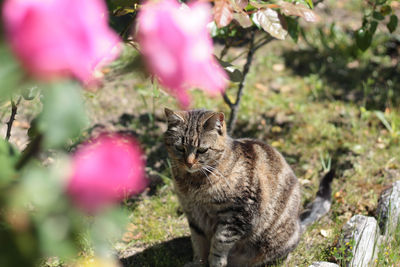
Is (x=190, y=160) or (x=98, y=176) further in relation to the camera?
(x=190, y=160)

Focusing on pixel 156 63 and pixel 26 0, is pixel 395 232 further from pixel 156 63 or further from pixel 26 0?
pixel 26 0

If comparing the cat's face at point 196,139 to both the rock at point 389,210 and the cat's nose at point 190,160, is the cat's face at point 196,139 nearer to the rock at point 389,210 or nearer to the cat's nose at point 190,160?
the cat's nose at point 190,160

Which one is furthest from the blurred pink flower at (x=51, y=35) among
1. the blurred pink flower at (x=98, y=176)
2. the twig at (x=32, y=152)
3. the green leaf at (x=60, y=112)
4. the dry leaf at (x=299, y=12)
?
the dry leaf at (x=299, y=12)

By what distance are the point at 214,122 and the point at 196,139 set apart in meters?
0.14

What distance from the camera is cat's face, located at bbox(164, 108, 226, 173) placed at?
244cm

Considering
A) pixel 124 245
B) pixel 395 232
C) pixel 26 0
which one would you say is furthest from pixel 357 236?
pixel 26 0

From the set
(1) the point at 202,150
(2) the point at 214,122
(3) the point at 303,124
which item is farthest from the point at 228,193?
(3) the point at 303,124

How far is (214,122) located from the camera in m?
2.46

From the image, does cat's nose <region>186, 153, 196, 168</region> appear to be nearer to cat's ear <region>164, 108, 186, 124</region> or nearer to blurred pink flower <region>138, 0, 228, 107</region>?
cat's ear <region>164, 108, 186, 124</region>

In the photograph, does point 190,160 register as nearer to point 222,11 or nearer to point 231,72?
point 231,72

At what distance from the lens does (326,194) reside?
296 cm

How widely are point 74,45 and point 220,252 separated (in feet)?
6.75

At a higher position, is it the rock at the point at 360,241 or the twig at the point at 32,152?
the twig at the point at 32,152

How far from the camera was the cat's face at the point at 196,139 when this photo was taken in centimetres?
244
